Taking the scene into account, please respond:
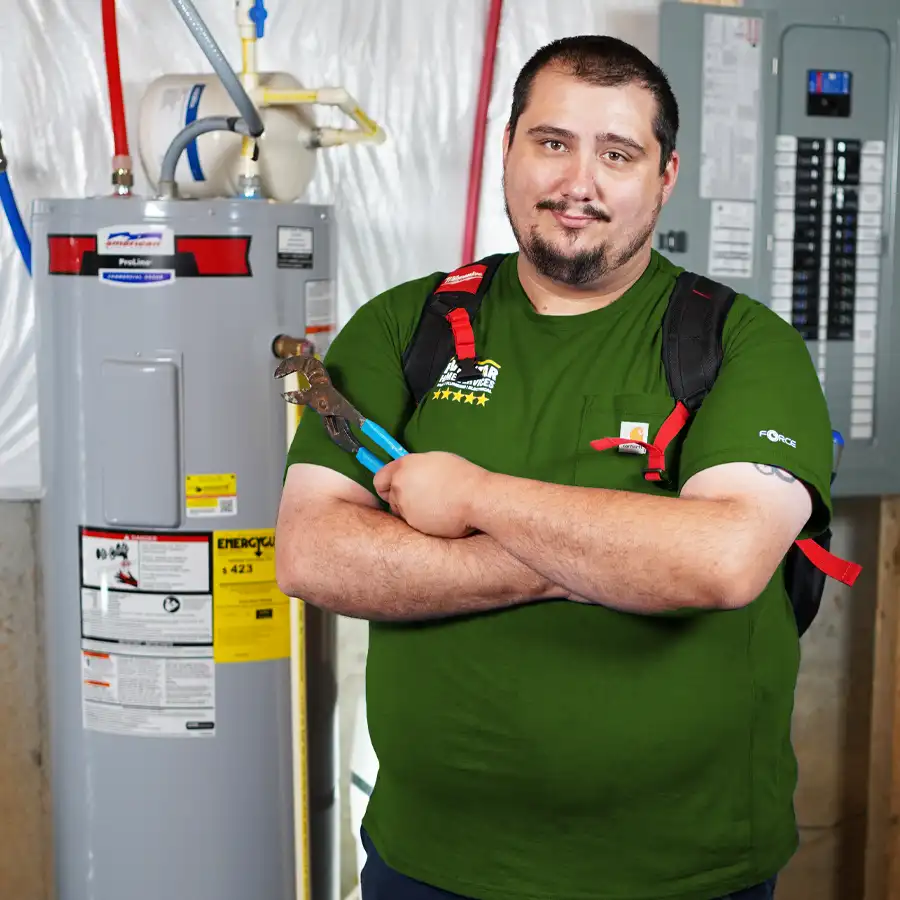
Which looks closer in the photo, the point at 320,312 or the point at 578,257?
the point at 578,257

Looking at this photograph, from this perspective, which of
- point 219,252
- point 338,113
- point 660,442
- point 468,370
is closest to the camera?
point 660,442

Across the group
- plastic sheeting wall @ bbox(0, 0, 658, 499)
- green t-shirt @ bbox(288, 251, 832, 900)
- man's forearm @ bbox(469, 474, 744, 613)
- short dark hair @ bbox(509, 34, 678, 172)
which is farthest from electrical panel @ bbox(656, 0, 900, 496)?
man's forearm @ bbox(469, 474, 744, 613)

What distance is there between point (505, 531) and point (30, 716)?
1.56 metres

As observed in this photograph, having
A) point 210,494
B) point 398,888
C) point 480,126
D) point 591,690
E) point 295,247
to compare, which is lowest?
point 398,888

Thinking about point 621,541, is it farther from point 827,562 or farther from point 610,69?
point 610,69

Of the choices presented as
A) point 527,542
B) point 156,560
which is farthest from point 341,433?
point 156,560

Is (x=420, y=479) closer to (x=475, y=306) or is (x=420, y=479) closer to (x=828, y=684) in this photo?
(x=475, y=306)

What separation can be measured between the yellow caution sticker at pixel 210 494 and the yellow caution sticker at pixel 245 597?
0.13ft

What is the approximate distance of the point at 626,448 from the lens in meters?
1.30

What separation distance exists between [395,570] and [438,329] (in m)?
0.32

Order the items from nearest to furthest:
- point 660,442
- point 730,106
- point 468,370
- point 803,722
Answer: point 660,442, point 468,370, point 730,106, point 803,722

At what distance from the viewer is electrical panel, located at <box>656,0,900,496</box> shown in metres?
2.16

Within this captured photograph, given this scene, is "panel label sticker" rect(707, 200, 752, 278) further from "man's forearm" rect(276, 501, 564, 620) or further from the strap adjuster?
"man's forearm" rect(276, 501, 564, 620)

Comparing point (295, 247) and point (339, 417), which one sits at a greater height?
point (295, 247)
